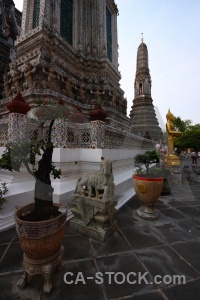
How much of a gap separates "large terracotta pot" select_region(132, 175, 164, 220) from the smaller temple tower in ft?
62.9

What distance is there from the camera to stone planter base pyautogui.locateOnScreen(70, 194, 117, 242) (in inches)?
110

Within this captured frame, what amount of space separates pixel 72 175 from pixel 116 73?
1385 cm

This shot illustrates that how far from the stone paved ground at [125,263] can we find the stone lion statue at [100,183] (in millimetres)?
822

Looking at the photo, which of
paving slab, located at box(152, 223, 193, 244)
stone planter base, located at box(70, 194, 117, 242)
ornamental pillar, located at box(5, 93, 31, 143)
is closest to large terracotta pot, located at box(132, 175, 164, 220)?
paving slab, located at box(152, 223, 193, 244)

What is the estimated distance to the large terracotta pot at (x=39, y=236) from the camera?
5.70ft

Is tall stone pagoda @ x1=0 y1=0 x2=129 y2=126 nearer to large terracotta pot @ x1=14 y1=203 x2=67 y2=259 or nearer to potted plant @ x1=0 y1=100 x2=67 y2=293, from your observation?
potted plant @ x1=0 y1=100 x2=67 y2=293

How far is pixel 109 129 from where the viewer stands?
218 inches

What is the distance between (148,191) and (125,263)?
67.4 inches

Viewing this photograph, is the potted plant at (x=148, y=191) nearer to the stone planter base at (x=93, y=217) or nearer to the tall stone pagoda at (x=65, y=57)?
the stone planter base at (x=93, y=217)

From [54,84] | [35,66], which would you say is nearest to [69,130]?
[54,84]

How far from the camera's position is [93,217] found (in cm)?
289

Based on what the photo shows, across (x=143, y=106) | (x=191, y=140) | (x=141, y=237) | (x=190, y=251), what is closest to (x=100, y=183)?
(x=141, y=237)

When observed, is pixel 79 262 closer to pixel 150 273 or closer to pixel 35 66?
pixel 150 273

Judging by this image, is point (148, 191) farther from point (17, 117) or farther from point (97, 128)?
point (17, 117)
